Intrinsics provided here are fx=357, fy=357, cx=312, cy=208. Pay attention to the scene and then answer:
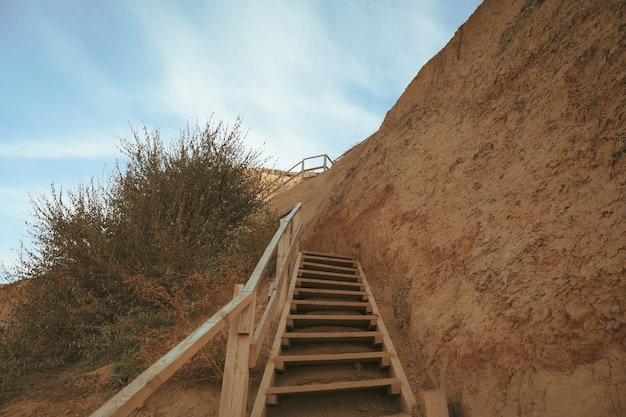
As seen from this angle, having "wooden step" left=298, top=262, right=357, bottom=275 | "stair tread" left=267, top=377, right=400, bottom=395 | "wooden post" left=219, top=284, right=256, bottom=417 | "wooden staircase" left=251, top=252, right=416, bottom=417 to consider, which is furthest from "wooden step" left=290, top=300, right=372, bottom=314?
"wooden post" left=219, top=284, right=256, bottom=417

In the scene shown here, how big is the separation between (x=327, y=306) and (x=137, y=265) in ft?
9.59

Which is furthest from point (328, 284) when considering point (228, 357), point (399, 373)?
point (228, 357)

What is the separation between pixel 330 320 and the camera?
4152 mm

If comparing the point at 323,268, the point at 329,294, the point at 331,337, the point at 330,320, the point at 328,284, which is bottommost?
the point at 331,337

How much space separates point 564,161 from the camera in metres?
3.43

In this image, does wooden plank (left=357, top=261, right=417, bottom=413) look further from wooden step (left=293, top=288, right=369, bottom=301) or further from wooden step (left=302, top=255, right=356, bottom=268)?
wooden step (left=302, top=255, right=356, bottom=268)

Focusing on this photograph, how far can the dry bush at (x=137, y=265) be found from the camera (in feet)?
14.0

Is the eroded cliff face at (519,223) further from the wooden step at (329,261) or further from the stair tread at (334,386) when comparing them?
the stair tread at (334,386)

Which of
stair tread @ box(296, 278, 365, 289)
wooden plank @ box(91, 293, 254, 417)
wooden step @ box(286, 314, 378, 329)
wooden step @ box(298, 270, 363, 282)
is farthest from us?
wooden step @ box(298, 270, 363, 282)

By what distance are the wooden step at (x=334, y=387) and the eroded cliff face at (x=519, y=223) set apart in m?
0.48

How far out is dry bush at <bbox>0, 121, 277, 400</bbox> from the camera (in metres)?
4.26

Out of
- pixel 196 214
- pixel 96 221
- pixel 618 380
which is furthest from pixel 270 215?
pixel 618 380

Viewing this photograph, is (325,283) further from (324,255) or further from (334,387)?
(334,387)

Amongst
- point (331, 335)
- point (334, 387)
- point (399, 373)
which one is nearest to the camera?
point (334, 387)
